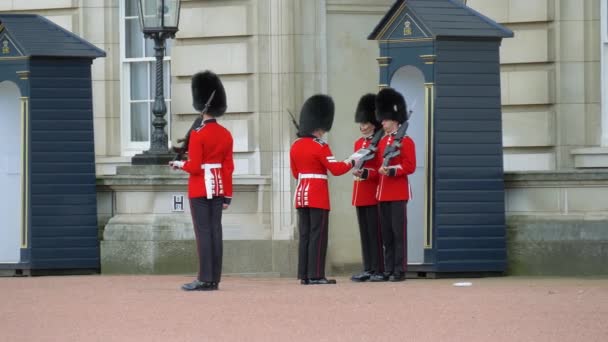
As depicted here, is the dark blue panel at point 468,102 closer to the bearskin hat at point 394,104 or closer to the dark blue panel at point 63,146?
the bearskin hat at point 394,104

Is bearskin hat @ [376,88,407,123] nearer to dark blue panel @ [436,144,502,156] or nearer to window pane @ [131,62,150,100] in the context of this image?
dark blue panel @ [436,144,502,156]

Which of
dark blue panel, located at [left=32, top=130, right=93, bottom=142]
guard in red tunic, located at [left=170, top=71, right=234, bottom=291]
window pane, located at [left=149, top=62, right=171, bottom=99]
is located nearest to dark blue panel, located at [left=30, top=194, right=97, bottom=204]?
dark blue panel, located at [left=32, top=130, right=93, bottom=142]

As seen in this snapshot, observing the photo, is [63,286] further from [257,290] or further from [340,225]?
[340,225]

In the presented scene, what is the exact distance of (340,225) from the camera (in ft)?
49.9

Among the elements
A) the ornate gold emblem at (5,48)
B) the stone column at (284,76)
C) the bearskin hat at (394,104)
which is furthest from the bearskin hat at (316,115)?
the ornate gold emblem at (5,48)

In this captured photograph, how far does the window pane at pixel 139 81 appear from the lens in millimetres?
16078

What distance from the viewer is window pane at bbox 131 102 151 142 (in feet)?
52.7

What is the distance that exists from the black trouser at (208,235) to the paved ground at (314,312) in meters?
0.23

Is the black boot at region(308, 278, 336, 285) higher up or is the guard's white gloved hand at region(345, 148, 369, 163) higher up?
the guard's white gloved hand at region(345, 148, 369, 163)

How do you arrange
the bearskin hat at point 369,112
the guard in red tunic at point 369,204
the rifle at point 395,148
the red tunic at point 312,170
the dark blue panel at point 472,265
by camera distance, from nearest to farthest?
the red tunic at point 312,170 → the rifle at point 395,148 → the guard in red tunic at point 369,204 → the dark blue panel at point 472,265 → the bearskin hat at point 369,112

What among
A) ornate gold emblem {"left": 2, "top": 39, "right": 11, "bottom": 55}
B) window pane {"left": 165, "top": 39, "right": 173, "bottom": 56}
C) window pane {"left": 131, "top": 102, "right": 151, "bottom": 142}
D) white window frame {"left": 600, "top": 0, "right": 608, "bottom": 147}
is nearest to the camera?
white window frame {"left": 600, "top": 0, "right": 608, "bottom": 147}

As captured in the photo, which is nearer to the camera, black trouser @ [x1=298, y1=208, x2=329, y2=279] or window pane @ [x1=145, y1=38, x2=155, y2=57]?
black trouser @ [x1=298, y1=208, x2=329, y2=279]

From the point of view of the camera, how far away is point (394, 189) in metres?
12.7

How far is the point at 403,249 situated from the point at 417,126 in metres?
1.42
